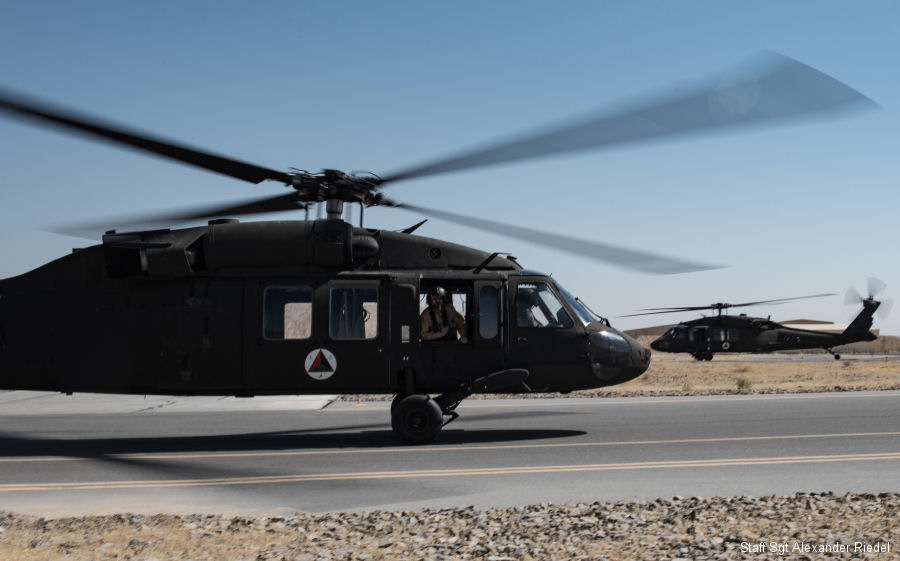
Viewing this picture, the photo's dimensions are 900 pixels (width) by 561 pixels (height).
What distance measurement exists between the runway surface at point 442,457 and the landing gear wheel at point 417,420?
234mm

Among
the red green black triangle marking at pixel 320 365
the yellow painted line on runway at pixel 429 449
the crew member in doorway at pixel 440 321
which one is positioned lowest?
the yellow painted line on runway at pixel 429 449

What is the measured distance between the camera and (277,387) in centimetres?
1073

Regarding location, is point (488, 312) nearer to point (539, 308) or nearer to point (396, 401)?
point (539, 308)

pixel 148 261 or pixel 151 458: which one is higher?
pixel 148 261

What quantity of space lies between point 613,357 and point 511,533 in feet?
19.6

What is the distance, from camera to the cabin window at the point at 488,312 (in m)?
11.0

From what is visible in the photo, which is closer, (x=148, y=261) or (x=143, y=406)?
(x=148, y=261)

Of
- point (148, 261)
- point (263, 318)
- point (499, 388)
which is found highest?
point (148, 261)

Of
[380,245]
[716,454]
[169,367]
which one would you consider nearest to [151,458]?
[169,367]

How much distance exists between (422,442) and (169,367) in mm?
3587

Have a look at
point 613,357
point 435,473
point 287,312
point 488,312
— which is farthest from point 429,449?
point 613,357

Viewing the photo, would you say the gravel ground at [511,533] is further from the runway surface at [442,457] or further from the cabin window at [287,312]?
the cabin window at [287,312]

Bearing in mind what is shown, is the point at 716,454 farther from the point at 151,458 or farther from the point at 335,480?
the point at 151,458

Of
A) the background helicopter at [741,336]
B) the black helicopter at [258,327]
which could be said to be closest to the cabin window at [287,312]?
the black helicopter at [258,327]
